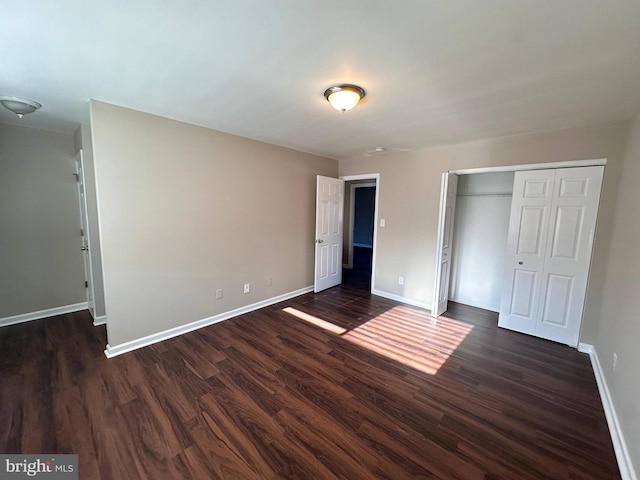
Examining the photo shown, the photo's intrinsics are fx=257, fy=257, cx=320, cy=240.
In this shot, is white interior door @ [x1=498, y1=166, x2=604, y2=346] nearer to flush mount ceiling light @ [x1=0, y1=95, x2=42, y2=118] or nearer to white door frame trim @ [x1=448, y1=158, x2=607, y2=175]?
white door frame trim @ [x1=448, y1=158, x2=607, y2=175]

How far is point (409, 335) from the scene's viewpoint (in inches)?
124

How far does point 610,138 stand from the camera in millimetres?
2604

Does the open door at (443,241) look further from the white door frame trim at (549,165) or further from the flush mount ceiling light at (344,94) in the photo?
the flush mount ceiling light at (344,94)

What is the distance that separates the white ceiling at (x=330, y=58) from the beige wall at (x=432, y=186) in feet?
0.92

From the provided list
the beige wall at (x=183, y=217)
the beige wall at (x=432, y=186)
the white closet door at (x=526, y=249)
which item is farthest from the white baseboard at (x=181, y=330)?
the white closet door at (x=526, y=249)

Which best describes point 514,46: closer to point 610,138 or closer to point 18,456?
point 610,138

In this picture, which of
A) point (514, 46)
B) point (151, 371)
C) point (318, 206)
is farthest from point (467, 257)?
point (151, 371)

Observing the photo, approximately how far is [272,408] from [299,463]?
49 cm

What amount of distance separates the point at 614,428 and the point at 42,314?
594 cm

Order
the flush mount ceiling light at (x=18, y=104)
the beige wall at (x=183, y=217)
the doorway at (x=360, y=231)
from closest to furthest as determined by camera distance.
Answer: the flush mount ceiling light at (x=18, y=104)
the beige wall at (x=183, y=217)
the doorway at (x=360, y=231)

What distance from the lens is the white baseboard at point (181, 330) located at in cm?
263

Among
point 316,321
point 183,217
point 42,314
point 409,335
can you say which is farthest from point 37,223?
point 409,335

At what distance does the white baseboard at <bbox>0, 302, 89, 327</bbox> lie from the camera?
317cm

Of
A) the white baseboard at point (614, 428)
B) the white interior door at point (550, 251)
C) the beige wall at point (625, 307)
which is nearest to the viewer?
the white baseboard at point (614, 428)
